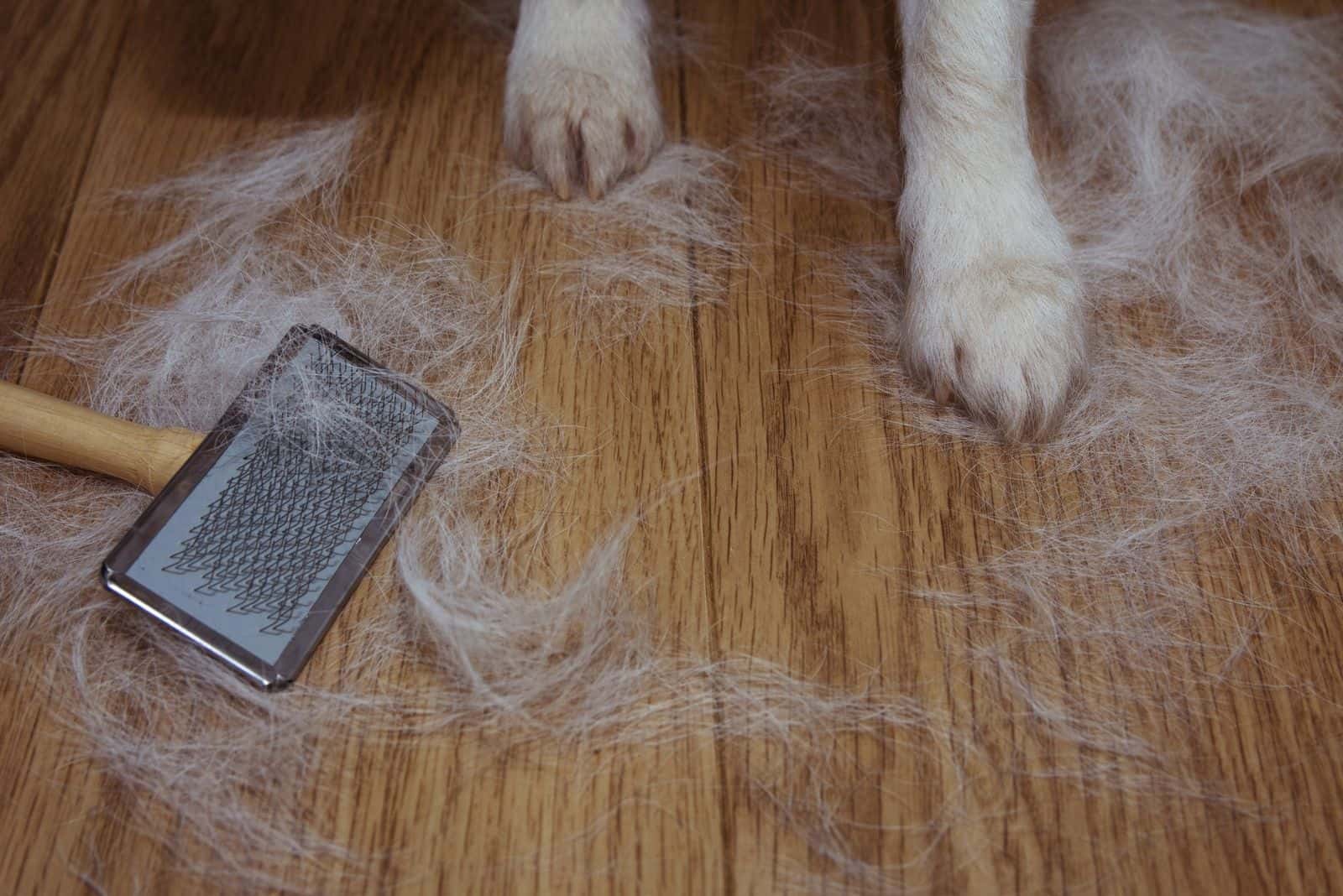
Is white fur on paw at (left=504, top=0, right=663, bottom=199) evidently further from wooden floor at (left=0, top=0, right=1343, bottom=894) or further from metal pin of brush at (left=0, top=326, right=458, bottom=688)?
metal pin of brush at (left=0, top=326, right=458, bottom=688)

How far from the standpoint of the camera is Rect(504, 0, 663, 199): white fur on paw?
917mm

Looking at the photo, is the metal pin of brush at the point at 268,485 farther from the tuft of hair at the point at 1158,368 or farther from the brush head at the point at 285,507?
the tuft of hair at the point at 1158,368

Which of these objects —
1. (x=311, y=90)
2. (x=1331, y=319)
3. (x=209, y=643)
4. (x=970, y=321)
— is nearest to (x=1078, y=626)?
(x=970, y=321)

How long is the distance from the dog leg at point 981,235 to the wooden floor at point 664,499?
5cm

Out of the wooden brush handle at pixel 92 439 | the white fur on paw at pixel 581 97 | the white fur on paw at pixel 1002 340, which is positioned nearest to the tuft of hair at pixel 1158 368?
the white fur on paw at pixel 1002 340

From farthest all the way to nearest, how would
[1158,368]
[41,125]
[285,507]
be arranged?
[41,125]
[1158,368]
[285,507]

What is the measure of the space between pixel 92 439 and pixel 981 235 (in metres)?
0.64

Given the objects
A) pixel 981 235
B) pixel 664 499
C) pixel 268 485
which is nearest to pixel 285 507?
pixel 268 485

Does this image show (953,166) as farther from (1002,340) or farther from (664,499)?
(664,499)

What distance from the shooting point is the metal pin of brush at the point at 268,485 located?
682 mm

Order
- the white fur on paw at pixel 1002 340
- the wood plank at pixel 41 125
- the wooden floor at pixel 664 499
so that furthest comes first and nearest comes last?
the wood plank at pixel 41 125, the white fur on paw at pixel 1002 340, the wooden floor at pixel 664 499

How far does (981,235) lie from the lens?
82cm

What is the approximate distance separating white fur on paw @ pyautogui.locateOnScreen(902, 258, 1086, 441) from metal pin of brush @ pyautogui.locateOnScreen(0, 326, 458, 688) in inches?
13.9

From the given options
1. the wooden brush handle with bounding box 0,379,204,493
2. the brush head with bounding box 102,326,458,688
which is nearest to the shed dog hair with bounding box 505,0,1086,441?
the brush head with bounding box 102,326,458,688
